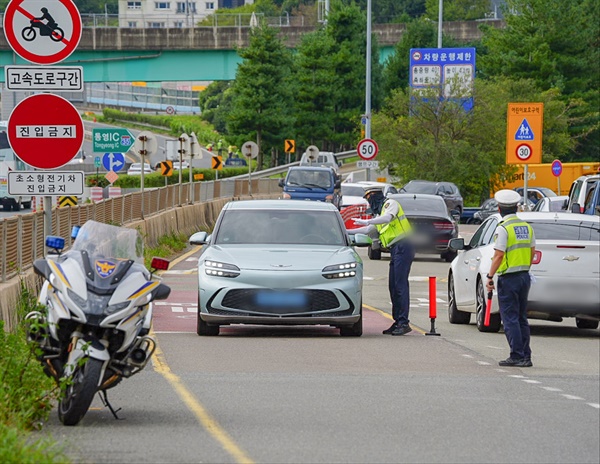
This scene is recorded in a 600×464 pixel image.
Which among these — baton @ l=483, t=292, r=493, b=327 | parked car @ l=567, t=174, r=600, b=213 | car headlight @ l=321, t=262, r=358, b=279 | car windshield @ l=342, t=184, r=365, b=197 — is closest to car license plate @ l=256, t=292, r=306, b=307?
car headlight @ l=321, t=262, r=358, b=279

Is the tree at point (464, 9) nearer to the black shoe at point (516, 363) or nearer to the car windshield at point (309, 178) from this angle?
the car windshield at point (309, 178)

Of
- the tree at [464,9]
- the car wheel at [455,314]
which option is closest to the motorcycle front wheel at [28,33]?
the car wheel at [455,314]

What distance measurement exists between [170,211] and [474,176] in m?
24.8

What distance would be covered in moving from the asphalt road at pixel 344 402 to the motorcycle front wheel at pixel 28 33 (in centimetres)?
301

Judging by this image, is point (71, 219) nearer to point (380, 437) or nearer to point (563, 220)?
point (563, 220)

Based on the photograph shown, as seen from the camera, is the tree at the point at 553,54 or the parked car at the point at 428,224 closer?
the parked car at the point at 428,224

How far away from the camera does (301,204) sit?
56.7 feet

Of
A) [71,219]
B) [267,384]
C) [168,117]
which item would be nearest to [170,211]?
[71,219]

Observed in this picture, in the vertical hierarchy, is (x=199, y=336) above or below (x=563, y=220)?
below

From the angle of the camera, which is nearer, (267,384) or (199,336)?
(267,384)

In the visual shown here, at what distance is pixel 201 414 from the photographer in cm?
1005

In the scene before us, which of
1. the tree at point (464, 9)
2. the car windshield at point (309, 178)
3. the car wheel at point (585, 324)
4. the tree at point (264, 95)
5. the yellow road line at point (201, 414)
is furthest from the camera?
the tree at point (464, 9)

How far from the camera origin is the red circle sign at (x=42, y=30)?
12.2 m

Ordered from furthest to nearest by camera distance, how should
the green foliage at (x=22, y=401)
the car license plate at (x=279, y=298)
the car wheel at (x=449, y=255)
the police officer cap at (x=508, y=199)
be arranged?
the car wheel at (x=449, y=255) → the car license plate at (x=279, y=298) → the police officer cap at (x=508, y=199) → the green foliage at (x=22, y=401)
